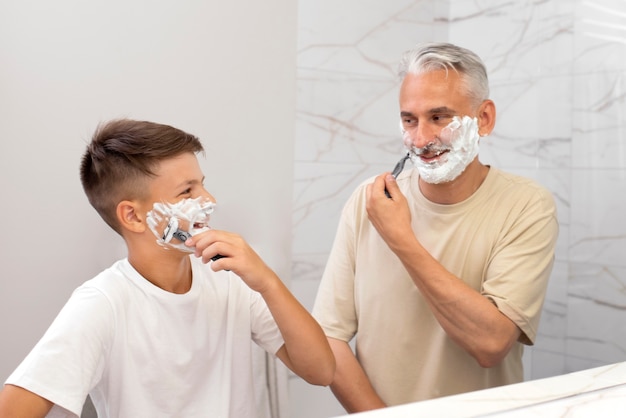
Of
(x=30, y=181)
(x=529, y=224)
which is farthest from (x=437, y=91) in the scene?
(x=30, y=181)

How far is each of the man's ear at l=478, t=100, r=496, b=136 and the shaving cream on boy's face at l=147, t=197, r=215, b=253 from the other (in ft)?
1.28

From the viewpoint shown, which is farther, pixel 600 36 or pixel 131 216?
pixel 600 36

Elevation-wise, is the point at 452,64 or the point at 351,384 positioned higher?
the point at 452,64

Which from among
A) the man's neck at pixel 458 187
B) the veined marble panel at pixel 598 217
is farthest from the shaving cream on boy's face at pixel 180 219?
the veined marble panel at pixel 598 217

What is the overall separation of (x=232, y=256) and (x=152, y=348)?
0.46 ft

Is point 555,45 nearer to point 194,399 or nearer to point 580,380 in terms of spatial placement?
point 580,380

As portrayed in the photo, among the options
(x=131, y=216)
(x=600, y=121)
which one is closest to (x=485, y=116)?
(x=600, y=121)

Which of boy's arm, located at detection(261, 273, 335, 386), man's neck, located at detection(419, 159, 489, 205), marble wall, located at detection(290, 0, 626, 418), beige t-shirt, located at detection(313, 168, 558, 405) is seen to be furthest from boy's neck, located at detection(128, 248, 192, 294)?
marble wall, located at detection(290, 0, 626, 418)

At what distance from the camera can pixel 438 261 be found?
0.94 m

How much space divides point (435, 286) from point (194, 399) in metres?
0.31

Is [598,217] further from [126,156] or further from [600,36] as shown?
[126,156]

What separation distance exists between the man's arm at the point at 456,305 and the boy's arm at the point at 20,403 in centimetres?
44

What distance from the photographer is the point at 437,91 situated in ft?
3.04

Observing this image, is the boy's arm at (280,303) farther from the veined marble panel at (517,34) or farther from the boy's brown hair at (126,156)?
the veined marble panel at (517,34)
